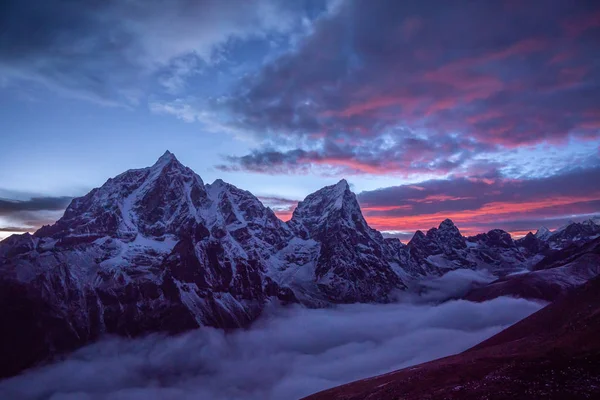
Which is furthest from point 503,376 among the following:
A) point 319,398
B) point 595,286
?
point 595,286

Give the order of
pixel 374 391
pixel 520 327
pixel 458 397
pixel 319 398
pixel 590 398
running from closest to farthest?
pixel 590 398 < pixel 458 397 < pixel 374 391 < pixel 319 398 < pixel 520 327

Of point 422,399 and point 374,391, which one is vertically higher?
point 422,399

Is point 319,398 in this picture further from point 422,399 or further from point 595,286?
point 595,286

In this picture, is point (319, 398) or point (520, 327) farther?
point (520, 327)

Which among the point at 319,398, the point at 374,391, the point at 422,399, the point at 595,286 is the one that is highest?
the point at 595,286

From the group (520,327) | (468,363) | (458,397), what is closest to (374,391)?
(468,363)

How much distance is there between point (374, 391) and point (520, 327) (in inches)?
2215

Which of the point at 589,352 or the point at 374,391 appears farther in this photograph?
the point at 374,391

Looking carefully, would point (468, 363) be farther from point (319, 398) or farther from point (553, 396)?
point (319, 398)

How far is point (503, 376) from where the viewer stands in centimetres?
5459

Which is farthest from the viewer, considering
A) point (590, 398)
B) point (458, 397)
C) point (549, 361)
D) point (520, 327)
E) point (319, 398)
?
point (520, 327)

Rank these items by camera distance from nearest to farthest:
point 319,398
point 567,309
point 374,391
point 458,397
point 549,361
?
point 458,397
point 549,361
point 374,391
point 319,398
point 567,309

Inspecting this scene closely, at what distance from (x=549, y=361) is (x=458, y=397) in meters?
14.8

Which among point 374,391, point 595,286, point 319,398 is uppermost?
point 595,286
